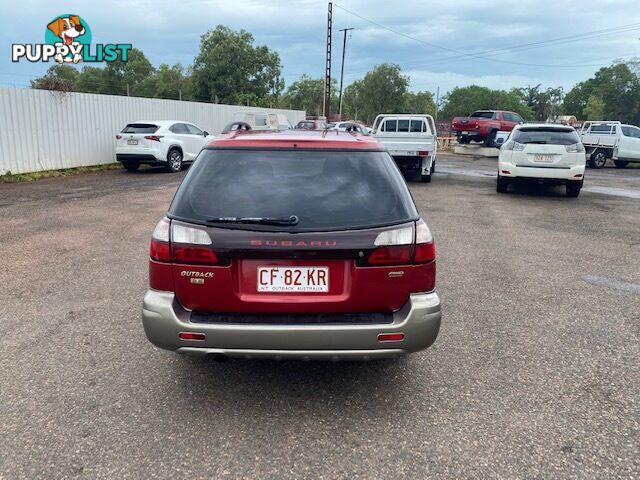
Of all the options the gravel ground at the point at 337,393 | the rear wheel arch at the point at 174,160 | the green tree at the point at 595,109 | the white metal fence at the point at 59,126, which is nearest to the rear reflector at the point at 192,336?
the gravel ground at the point at 337,393

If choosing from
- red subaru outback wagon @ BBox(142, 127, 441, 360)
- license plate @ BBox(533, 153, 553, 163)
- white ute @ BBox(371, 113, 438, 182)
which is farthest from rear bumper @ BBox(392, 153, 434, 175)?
red subaru outback wagon @ BBox(142, 127, 441, 360)

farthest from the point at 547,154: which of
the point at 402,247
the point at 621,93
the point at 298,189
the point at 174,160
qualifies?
the point at 621,93

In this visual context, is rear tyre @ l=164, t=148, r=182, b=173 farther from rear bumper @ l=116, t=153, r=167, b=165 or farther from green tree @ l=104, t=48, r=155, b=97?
green tree @ l=104, t=48, r=155, b=97

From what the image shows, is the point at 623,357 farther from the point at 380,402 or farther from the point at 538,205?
the point at 538,205

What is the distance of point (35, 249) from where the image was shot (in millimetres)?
6602

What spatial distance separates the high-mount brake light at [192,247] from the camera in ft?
8.91

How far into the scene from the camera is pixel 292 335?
2.67 meters

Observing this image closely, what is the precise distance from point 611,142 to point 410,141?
1188 centimetres

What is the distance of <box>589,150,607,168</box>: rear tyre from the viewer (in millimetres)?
21533

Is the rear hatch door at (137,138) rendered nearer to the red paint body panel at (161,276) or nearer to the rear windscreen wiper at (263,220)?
the red paint body panel at (161,276)

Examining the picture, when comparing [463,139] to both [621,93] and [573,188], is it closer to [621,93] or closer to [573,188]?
[573,188]

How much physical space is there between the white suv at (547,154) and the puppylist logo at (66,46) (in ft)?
55.9

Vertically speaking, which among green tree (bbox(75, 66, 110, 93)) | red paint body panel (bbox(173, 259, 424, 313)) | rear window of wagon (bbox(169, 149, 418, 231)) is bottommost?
red paint body panel (bbox(173, 259, 424, 313))

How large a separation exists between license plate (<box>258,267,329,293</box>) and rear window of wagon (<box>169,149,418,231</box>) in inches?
8.9
